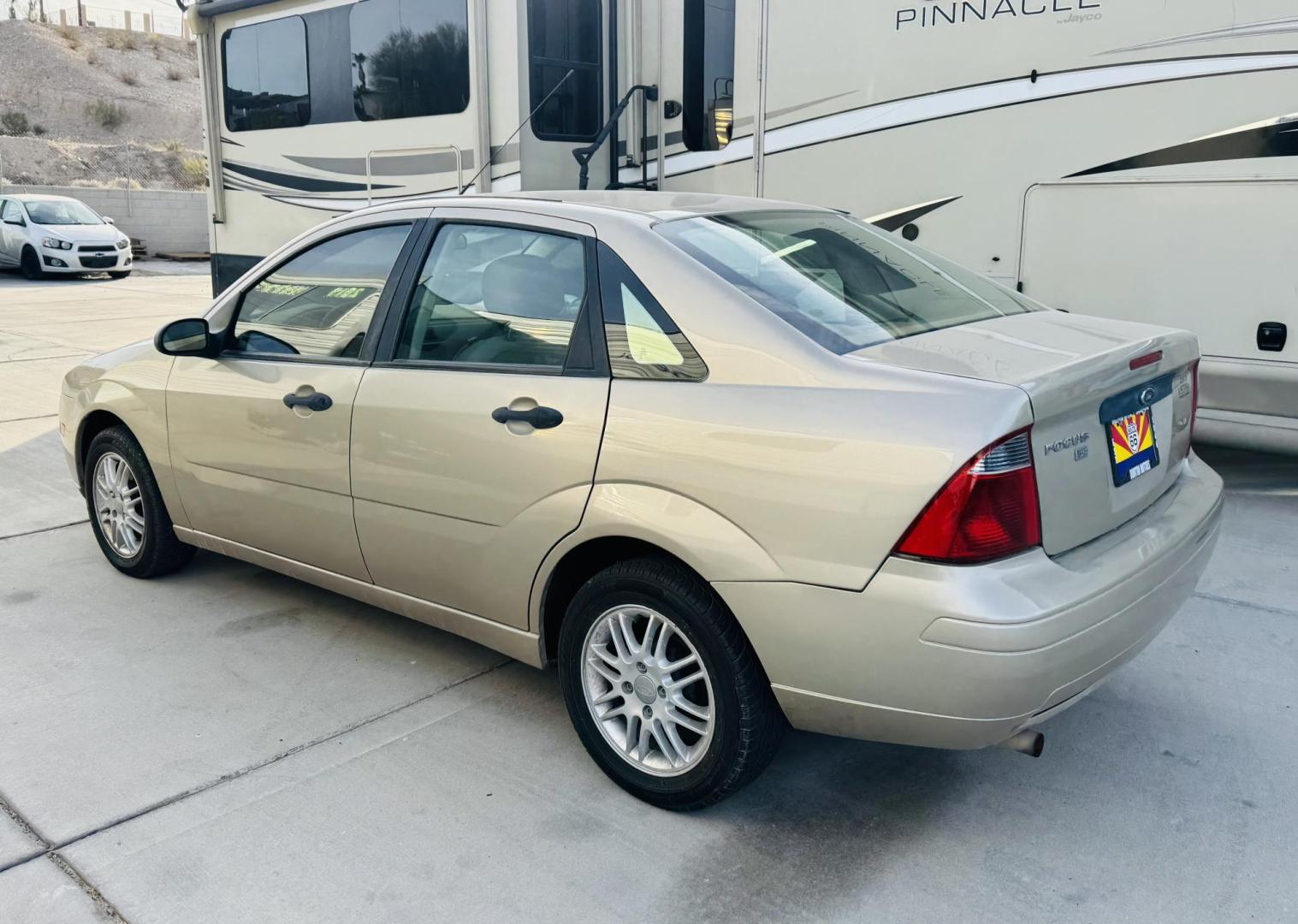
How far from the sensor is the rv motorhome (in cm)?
545

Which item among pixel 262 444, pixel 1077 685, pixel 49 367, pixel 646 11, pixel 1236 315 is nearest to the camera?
pixel 1077 685

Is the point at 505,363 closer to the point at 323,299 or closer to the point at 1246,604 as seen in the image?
the point at 323,299

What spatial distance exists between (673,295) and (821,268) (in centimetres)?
51

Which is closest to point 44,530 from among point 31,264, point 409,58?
point 409,58

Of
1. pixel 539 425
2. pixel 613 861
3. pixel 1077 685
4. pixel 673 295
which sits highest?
pixel 673 295

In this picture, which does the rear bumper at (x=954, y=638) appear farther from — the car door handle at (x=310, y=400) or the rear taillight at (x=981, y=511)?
the car door handle at (x=310, y=400)

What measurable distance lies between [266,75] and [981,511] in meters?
8.36

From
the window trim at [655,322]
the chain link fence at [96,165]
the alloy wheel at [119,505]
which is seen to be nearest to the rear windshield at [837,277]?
the window trim at [655,322]

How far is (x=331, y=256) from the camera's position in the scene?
4.05 meters

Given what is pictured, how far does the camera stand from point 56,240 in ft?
67.1

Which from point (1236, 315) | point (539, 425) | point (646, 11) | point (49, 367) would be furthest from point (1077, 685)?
point (49, 367)

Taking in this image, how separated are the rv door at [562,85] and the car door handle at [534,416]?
4.55 metres

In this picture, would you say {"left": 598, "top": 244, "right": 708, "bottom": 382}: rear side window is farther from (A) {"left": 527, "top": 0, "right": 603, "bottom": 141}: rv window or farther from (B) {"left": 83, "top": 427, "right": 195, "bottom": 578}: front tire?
(A) {"left": 527, "top": 0, "right": 603, "bottom": 141}: rv window

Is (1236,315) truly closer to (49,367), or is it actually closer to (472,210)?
(472,210)
